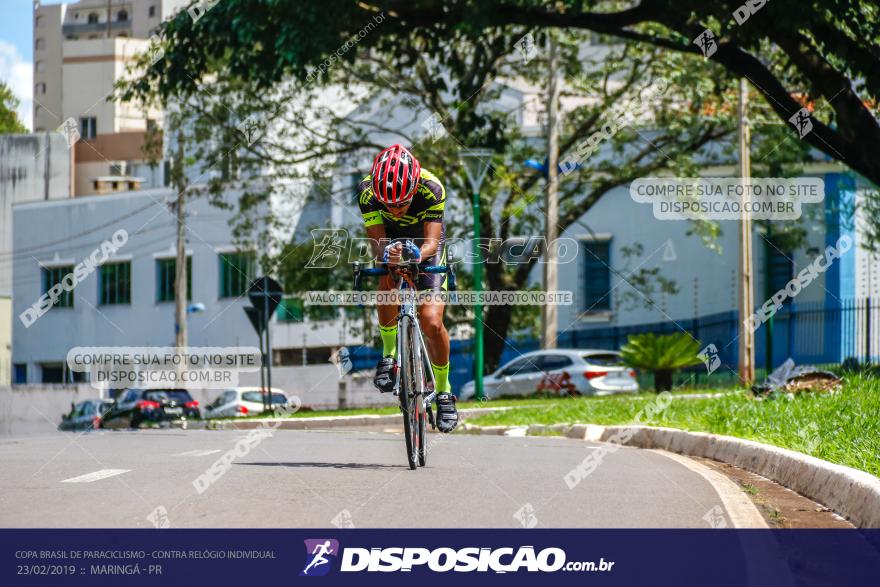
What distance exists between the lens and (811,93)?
18125mm

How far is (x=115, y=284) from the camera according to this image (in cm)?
4834

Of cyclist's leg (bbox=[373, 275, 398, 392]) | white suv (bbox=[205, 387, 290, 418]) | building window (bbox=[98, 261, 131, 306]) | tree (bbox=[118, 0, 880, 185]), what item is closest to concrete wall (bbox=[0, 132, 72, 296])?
building window (bbox=[98, 261, 131, 306])

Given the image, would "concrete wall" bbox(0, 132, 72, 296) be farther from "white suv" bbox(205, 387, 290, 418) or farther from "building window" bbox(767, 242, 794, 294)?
"building window" bbox(767, 242, 794, 294)

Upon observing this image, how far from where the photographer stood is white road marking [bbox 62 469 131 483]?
318 inches

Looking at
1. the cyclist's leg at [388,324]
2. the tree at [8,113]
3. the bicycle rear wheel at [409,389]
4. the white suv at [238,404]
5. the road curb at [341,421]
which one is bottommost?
the white suv at [238,404]

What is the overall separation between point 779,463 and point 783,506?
1501mm

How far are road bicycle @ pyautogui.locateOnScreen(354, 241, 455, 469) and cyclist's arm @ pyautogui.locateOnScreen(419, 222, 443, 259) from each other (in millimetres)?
168

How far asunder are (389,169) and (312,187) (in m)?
22.3

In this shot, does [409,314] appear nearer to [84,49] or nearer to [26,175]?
[84,49]

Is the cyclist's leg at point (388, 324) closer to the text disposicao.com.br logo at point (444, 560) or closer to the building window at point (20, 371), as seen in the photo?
the text disposicao.com.br logo at point (444, 560)

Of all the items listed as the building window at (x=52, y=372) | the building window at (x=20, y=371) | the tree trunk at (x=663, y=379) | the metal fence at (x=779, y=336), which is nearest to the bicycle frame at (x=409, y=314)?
the metal fence at (x=779, y=336)

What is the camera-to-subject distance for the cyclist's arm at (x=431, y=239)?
29.8ft

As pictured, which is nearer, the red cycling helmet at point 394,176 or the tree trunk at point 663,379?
the red cycling helmet at point 394,176

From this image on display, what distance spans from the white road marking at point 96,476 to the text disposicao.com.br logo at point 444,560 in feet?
10.1
